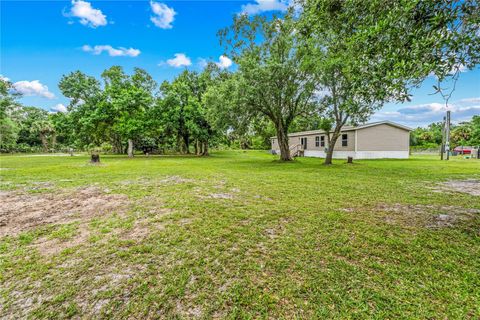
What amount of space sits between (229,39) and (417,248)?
16793mm

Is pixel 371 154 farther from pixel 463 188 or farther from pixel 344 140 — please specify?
pixel 463 188

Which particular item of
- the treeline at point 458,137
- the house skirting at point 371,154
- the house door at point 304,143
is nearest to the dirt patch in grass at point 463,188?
the house skirting at point 371,154

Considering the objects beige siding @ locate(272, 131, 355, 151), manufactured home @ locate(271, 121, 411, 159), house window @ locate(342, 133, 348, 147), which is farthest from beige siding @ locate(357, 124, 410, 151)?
house window @ locate(342, 133, 348, 147)

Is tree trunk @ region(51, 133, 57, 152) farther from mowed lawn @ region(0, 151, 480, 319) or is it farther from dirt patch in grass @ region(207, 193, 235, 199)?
dirt patch in grass @ region(207, 193, 235, 199)

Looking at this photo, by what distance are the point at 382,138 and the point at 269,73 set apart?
581 inches

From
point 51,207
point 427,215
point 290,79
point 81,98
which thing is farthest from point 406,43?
point 81,98

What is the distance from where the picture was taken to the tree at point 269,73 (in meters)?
12.6

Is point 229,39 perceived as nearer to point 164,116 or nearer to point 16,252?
point 164,116

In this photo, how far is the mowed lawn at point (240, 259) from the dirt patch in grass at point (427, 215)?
0.02 metres

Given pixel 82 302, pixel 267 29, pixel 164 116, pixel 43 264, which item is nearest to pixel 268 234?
pixel 82 302

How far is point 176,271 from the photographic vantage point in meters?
2.32

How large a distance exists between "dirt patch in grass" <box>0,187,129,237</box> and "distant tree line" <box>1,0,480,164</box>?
5386 millimetres

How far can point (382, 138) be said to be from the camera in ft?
68.2

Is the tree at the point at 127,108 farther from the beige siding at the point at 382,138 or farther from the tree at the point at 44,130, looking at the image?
the tree at the point at 44,130
